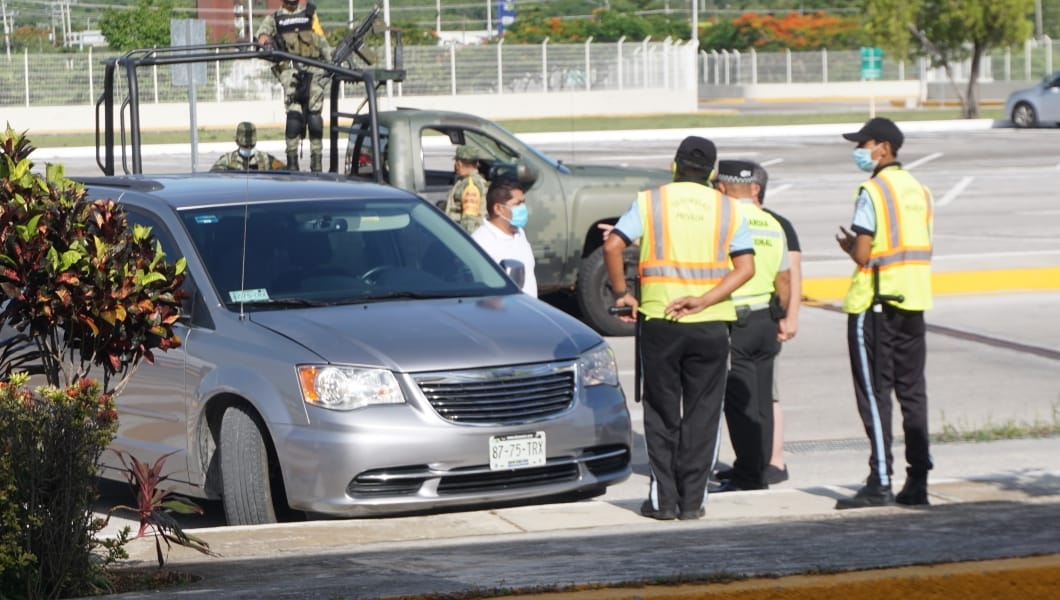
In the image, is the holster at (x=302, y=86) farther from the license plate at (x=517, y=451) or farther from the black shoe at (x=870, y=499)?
the black shoe at (x=870, y=499)

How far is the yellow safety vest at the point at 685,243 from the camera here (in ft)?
24.7

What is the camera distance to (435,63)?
49.1 m

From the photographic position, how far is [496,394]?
25.2ft

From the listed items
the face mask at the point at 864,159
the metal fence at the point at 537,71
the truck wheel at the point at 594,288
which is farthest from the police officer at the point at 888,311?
the metal fence at the point at 537,71

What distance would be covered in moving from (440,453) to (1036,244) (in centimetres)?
1414

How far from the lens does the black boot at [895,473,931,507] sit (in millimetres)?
7785

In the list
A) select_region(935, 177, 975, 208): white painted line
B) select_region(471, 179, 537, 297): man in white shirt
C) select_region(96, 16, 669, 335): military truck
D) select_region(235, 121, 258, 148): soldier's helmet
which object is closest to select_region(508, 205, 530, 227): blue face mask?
select_region(471, 179, 537, 297): man in white shirt

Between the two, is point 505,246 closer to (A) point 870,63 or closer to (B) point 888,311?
(B) point 888,311

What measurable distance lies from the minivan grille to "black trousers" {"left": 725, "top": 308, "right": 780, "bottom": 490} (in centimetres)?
136

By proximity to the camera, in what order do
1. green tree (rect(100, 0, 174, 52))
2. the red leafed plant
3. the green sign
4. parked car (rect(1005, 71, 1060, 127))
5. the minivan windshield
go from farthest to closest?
the green sign
parked car (rect(1005, 71, 1060, 127))
green tree (rect(100, 0, 174, 52))
the minivan windshield
the red leafed plant

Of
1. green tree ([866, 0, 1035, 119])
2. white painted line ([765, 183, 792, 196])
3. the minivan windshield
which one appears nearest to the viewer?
the minivan windshield

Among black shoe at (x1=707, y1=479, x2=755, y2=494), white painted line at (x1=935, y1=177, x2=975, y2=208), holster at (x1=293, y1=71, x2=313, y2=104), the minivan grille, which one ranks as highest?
holster at (x1=293, y1=71, x2=313, y2=104)

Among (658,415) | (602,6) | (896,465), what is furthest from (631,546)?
(602,6)

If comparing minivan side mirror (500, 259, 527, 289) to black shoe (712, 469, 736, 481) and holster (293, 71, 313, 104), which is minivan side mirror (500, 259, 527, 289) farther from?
holster (293, 71, 313, 104)
